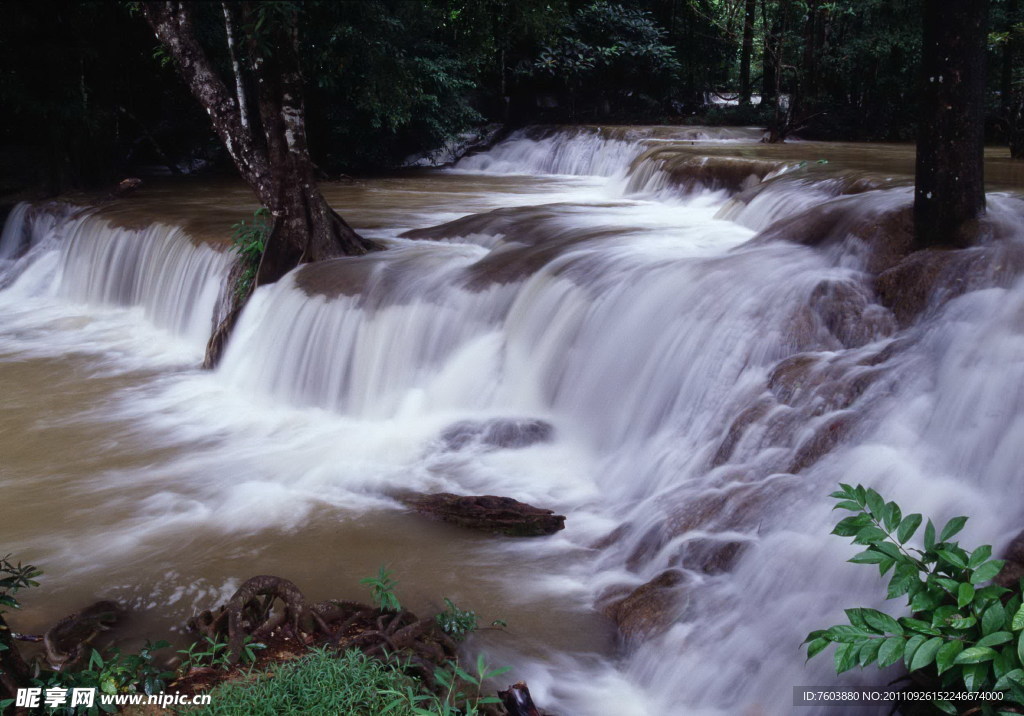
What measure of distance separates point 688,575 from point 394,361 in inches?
137

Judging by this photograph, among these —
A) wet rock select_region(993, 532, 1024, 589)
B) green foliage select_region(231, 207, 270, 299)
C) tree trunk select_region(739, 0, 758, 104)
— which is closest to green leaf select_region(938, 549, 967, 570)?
wet rock select_region(993, 532, 1024, 589)

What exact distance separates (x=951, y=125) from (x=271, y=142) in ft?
17.4

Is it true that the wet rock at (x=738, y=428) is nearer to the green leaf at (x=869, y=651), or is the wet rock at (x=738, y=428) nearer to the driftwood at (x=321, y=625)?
the driftwood at (x=321, y=625)

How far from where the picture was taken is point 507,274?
705cm

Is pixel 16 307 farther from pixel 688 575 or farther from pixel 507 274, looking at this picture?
pixel 688 575

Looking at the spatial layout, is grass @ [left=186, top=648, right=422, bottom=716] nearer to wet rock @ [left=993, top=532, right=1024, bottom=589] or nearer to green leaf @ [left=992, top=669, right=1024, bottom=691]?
green leaf @ [left=992, top=669, right=1024, bottom=691]

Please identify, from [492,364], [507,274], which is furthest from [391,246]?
[492,364]

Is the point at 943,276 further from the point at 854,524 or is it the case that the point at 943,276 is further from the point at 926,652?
the point at 926,652

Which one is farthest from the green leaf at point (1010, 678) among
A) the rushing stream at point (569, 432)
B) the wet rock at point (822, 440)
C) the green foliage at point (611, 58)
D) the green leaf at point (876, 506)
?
the green foliage at point (611, 58)

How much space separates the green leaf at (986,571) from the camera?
2.47 meters

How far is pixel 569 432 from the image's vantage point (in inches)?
229

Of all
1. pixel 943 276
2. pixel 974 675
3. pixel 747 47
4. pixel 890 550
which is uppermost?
pixel 747 47

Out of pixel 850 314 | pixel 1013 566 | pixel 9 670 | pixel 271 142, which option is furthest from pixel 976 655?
pixel 271 142

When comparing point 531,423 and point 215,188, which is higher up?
point 215,188
